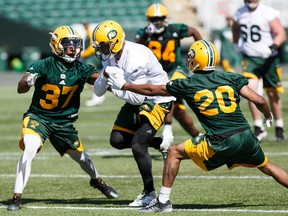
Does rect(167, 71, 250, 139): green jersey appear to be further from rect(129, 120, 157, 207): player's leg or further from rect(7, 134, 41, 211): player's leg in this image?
rect(7, 134, 41, 211): player's leg

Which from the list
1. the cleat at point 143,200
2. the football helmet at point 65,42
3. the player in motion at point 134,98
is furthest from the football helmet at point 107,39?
the cleat at point 143,200

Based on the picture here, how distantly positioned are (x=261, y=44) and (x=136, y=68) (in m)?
4.96

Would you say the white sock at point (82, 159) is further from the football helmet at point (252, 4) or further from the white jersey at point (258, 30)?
the football helmet at point (252, 4)

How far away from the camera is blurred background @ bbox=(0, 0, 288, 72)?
104ft

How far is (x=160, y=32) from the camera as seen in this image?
10.9 metres

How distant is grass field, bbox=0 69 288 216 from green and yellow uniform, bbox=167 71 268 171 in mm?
462

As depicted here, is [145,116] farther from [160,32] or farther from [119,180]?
[160,32]

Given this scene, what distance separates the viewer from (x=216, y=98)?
21.6ft

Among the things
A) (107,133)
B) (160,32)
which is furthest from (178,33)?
(107,133)

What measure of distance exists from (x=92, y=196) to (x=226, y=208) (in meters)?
1.62

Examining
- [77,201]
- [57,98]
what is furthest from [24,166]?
[57,98]

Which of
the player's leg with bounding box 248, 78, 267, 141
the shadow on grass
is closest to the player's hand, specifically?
the shadow on grass

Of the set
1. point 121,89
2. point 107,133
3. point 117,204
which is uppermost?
point 121,89

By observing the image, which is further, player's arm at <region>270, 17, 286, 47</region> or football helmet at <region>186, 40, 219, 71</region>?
player's arm at <region>270, 17, 286, 47</region>
